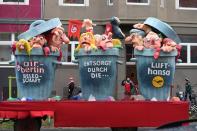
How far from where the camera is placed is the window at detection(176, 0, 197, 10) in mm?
27792

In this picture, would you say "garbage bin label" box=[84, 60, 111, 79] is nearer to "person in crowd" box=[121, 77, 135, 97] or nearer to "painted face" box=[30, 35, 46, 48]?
"painted face" box=[30, 35, 46, 48]

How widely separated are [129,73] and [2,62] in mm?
6306

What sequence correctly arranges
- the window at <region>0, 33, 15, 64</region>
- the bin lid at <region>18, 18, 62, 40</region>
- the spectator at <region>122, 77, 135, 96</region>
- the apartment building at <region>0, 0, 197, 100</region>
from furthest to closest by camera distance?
the window at <region>0, 33, 15, 64</region> < the apartment building at <region>0, 0, 197, 100</region> < the spectator at <region>122, 77, 135, 96</region> < the bin lid at <region>18, 18, 62, 40</region>

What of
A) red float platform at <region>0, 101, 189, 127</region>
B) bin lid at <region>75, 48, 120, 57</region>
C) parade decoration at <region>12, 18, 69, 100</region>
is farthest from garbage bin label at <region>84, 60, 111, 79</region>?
parade decoration at <region>12, 18, 69, 100</region>

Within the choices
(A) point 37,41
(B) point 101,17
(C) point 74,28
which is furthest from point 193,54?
(A) point 37,41

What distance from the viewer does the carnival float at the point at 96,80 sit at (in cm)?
826

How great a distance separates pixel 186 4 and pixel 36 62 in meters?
20.5

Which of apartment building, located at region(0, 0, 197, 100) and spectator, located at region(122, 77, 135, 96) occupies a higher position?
apartment building, located at region(0, 0, 197, 100)

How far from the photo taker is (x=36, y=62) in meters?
8.60

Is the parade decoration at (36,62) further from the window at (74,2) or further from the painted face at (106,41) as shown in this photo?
the window at (74,2)

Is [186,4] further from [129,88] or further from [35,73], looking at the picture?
[35,73]

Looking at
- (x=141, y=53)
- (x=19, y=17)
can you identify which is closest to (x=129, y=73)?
(x=19, y=17)

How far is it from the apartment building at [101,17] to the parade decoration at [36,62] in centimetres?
1608

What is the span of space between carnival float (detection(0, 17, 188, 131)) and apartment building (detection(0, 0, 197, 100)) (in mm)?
16059
